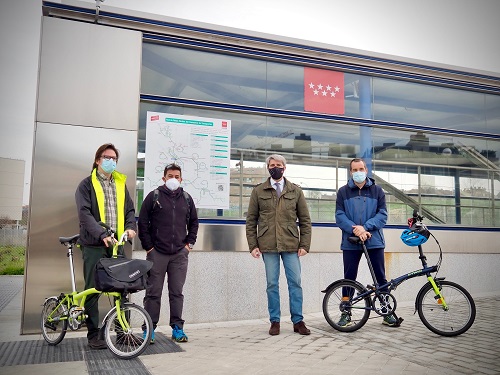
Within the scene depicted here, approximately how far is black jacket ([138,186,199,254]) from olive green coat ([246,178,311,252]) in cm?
81

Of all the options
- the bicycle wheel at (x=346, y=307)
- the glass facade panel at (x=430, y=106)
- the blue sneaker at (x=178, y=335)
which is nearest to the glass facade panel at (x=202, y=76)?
the glass facade panel at (x=430, y=106)

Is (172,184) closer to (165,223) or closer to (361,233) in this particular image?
(165,223)

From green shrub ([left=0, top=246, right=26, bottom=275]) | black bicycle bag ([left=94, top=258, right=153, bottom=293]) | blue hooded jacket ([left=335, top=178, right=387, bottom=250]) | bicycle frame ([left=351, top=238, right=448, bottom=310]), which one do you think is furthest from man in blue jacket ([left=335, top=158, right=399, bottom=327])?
green shrub ([left=0, top=246, right=26, bottom=275])

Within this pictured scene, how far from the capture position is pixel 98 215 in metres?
4.97

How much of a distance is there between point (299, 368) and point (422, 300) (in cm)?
206

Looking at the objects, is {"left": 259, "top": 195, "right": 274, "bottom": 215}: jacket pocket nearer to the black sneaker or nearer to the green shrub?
the black sneaker

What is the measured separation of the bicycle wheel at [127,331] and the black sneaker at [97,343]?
417mm

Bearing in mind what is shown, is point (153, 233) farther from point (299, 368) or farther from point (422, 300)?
point (422, 300)

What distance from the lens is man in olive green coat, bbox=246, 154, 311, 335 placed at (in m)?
5.52

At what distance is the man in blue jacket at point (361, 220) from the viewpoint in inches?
225

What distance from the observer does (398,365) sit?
13.3 ft

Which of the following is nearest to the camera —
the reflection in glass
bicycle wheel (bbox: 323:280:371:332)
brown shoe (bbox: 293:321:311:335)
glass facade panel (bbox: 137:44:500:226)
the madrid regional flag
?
brown shoe (bbox: 293:321:311:335)

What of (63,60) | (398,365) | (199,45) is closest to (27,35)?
(63,60)

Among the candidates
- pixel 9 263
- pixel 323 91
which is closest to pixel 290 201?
pixel 323 91
